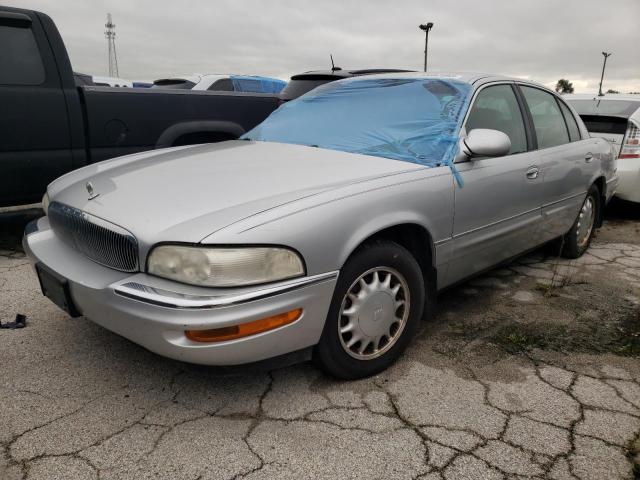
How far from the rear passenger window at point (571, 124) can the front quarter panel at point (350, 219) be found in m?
1.99

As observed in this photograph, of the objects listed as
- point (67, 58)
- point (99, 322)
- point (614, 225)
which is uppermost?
point (67, 58)

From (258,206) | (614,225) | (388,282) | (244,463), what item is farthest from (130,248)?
(614,225)

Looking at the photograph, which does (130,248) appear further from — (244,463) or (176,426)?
(244,463)

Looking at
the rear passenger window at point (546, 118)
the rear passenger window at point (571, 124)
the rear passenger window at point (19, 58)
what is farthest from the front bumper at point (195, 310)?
the rear passenger window at point (571, 124)

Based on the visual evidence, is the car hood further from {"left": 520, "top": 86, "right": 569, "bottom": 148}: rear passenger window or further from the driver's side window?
{"left": 520, "top": 86, "right": 569, "bottom": 148}: rear passenger window

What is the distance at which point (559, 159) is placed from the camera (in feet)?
12.3

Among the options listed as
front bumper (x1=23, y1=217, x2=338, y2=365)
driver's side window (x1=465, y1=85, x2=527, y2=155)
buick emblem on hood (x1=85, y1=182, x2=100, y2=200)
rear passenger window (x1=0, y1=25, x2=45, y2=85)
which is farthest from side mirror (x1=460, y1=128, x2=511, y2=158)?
rear passenger window (x1=0, y1=25, x2=45, y2=85)

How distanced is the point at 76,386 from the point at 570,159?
3589mm

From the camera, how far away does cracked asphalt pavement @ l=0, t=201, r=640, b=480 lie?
1.96 metres

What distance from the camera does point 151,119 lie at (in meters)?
4.63

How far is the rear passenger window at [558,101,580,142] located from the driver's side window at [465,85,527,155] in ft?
2.84

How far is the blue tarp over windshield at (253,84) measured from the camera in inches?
379

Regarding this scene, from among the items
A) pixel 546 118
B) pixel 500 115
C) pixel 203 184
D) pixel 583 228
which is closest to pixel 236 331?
pixel 203 184

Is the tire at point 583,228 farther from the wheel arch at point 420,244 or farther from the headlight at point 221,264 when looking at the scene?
the headlight at point 221,264
